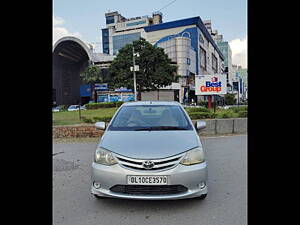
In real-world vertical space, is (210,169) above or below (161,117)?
below

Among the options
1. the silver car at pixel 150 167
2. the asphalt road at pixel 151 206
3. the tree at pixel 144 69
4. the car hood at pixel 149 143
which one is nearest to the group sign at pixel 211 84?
the asphalt road at pixel 151 206

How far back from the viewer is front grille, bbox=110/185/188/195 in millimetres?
3107

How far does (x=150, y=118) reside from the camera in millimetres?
4434

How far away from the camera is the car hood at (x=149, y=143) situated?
320cm

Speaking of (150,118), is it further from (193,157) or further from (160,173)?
(160,173)

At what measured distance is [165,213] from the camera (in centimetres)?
323

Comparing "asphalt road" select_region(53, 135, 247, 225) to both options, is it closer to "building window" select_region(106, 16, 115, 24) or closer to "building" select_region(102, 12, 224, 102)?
"building" select_region(102, 12, 224, 102)
